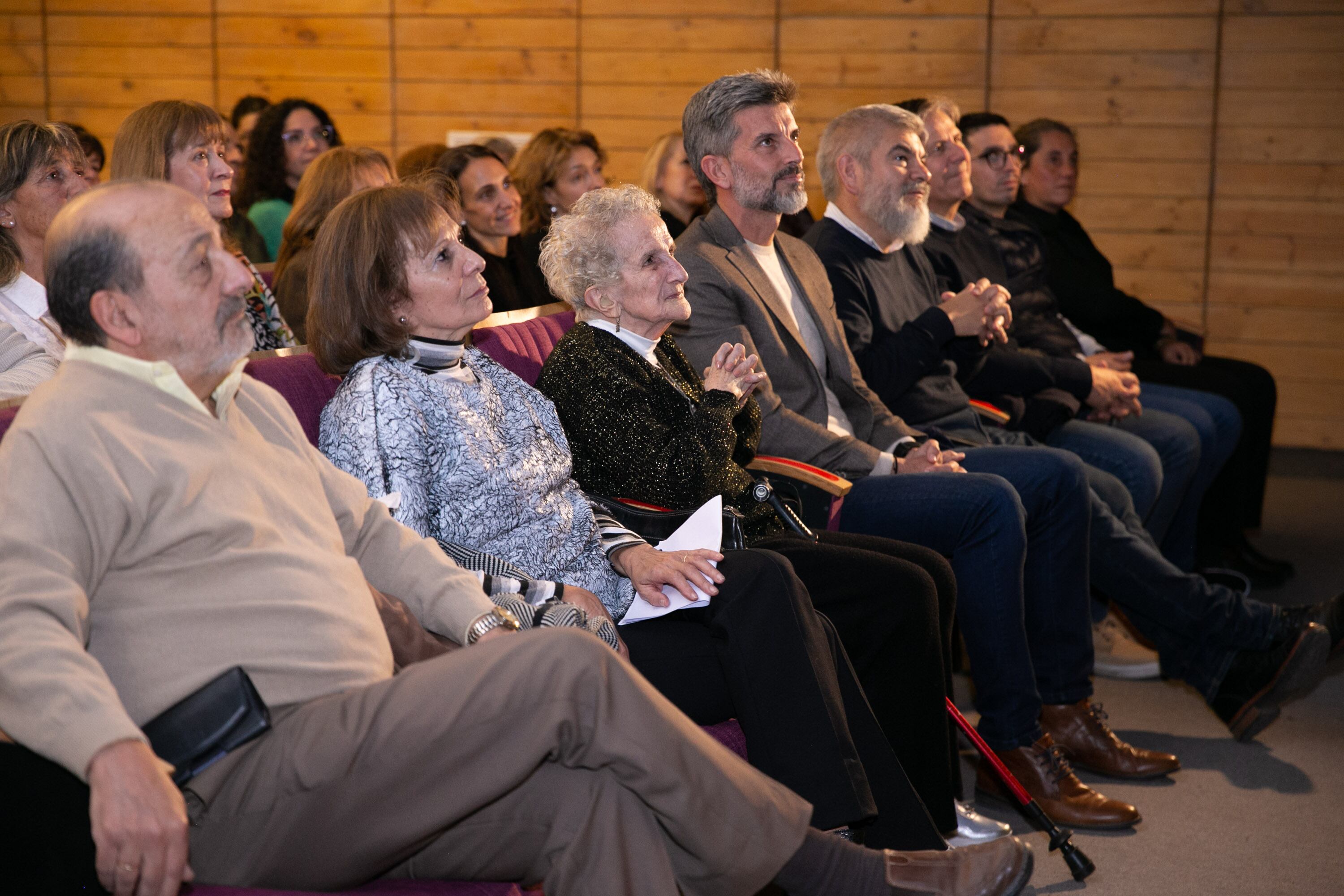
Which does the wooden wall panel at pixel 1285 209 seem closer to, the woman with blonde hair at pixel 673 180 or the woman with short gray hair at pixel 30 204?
the woman with blonde hair at pixel 673 180

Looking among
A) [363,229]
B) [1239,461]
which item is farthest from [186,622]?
[1239,461]

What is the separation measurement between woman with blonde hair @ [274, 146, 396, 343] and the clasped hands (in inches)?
56.9

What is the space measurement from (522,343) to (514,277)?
161cm

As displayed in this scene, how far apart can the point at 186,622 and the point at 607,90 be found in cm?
523

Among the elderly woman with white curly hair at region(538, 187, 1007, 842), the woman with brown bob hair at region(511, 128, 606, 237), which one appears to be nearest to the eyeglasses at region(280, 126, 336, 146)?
the woman with brown bob hair at region(511, 128, 606, 237)

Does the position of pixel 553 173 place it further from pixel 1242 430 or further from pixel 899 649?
pixel 899 649

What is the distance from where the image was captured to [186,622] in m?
1.37

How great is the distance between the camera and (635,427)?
223 cm

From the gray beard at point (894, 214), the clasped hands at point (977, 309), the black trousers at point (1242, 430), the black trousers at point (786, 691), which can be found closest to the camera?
the black trousers at point (786, 691)

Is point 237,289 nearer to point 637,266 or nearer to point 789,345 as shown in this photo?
point 637,266

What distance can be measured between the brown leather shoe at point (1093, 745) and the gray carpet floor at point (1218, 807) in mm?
28

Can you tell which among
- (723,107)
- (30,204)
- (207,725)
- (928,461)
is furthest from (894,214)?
(207,725)

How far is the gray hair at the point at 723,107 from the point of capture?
2.93m

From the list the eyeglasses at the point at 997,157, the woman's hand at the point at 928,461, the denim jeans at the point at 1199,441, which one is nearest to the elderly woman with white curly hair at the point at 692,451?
the woman's hand at the point at 928,461
